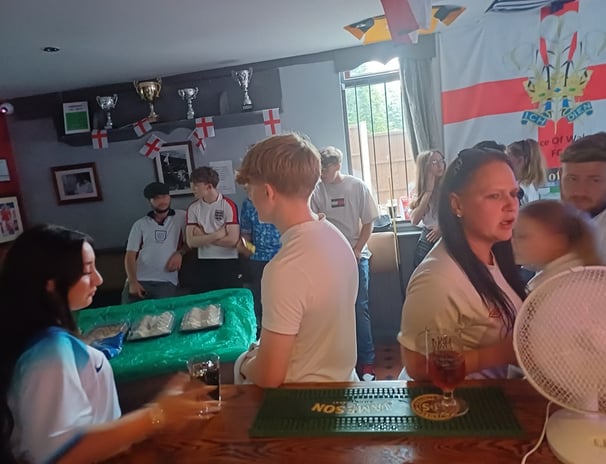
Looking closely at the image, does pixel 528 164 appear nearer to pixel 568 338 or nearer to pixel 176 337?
pixel 176 337

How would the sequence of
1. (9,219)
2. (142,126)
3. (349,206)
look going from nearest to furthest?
(349,206), (142,126), (9,219)

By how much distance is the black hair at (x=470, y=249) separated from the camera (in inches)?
48.3

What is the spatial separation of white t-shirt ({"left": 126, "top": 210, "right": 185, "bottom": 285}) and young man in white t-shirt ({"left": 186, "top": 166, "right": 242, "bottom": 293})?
17 cm

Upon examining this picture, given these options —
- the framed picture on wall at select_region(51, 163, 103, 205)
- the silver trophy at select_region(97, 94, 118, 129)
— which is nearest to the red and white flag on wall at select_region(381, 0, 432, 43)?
the silver trophy at select_region(97, 94, 118, 129)

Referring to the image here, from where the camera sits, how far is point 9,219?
4.59 metres

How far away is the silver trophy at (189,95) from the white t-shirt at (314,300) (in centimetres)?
327

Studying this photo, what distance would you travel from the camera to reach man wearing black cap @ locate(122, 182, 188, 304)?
369 cm

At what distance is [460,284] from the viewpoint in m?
1.21

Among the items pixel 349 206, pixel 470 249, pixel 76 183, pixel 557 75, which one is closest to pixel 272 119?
pixel 349 206

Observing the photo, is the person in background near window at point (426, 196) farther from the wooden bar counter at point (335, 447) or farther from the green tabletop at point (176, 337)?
the wooden bar counter at point (335, 447)

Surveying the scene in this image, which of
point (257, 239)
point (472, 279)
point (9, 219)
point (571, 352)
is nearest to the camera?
point (571, 352)

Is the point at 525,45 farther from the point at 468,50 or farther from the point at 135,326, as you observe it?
the point at 135,326

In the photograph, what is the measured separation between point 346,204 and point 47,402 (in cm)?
275

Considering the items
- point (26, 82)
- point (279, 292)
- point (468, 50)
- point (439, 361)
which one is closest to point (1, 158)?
point (26, 82)
